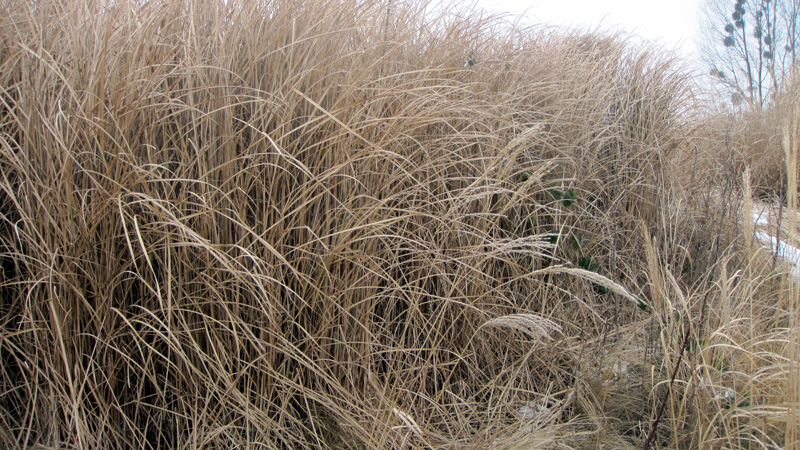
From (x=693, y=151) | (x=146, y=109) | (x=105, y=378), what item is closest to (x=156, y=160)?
(x=146, y=109)

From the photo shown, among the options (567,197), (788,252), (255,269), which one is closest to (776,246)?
(567,197)

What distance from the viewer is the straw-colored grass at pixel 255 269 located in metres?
1.22

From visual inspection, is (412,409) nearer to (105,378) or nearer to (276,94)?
(105,378)

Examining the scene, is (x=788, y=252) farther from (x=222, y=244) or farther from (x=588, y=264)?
(x=222, y=244)

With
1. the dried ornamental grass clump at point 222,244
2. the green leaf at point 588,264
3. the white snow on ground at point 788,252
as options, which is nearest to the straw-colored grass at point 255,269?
the dried ornamental grass clump at point 222,244

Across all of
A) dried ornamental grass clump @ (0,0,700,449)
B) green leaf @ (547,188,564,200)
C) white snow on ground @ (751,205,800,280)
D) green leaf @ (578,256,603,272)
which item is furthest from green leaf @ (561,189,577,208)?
white snow on ground @ (751,205,800,280)

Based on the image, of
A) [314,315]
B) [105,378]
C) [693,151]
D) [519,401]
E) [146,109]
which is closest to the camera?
[105,378]

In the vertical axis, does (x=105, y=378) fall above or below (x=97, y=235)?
below

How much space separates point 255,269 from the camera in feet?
4.40

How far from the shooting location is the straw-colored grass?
1.22 meters

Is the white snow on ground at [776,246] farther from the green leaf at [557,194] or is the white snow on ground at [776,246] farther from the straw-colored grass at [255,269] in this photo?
the green leaf at [557,194]

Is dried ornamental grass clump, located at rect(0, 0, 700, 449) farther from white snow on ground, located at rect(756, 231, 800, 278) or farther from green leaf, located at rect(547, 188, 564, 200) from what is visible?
white snow on ground, located at rect(756, 231, 800, 278)

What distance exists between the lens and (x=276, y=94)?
1408 mm

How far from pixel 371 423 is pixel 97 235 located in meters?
0.84
